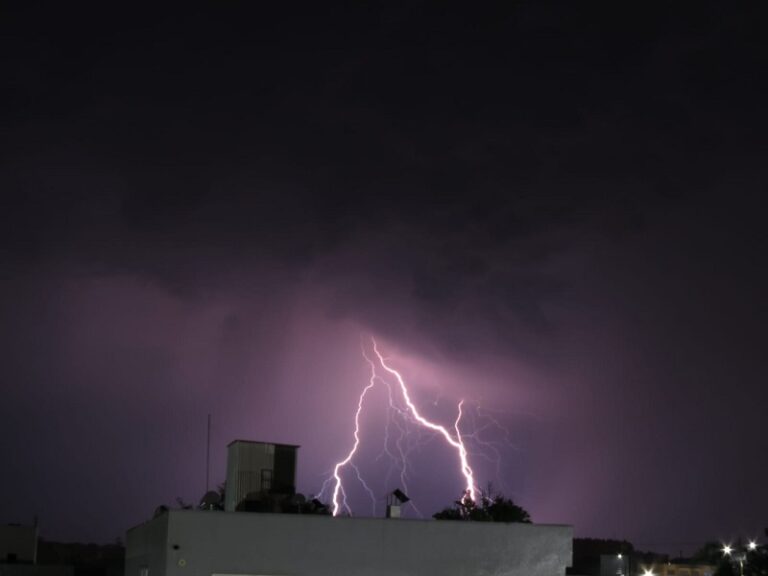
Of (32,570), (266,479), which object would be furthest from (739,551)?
(266,479)

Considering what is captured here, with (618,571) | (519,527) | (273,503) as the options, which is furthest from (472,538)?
(618,571)

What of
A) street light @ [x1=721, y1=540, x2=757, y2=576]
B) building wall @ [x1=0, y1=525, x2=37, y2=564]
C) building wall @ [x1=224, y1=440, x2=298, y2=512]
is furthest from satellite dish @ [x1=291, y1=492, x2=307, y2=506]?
street light @ [x1=721, y1=540, x2=757, y2=576]

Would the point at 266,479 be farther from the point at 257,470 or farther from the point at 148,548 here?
the point at 148,548

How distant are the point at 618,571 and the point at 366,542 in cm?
1214

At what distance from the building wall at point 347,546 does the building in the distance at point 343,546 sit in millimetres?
16

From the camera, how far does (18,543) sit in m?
49.3

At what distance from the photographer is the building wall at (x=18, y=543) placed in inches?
1917

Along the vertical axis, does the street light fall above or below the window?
below

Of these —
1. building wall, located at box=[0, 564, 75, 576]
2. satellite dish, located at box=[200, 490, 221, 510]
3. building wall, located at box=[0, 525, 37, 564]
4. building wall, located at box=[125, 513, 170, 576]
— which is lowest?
building wall, located at box=[0, 564, 75, 576]

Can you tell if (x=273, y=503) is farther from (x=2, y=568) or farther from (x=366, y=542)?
(x=2, y=568)

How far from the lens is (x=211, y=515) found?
59.1ft

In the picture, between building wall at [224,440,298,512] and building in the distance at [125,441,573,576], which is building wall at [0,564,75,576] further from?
building in the distance at [125,441,573,576]

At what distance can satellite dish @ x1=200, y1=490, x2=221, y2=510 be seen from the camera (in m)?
22.6

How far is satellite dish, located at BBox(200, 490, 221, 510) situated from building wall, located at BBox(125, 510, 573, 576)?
2.54m
